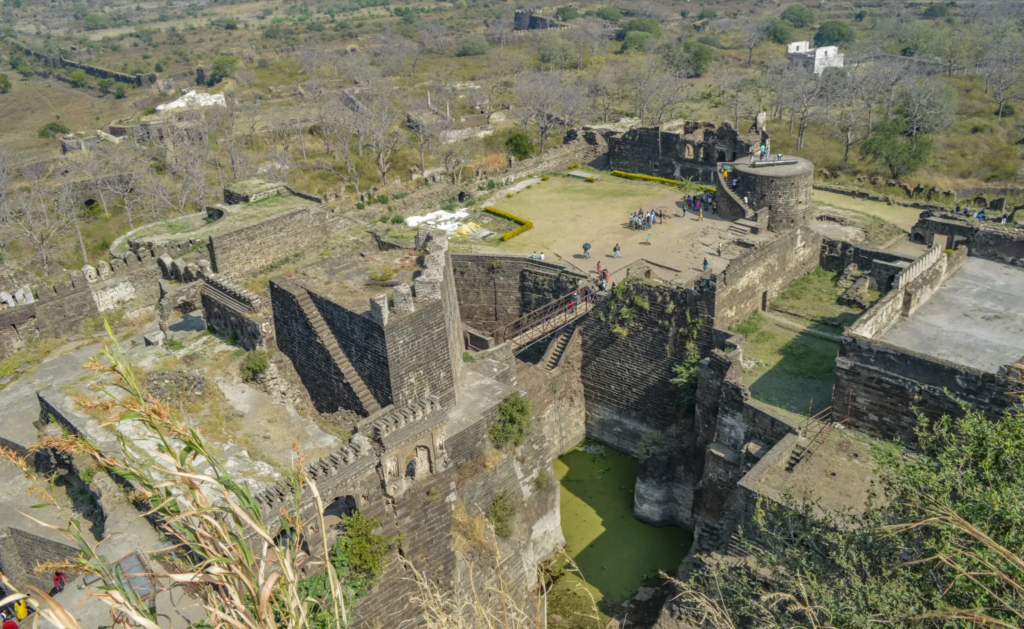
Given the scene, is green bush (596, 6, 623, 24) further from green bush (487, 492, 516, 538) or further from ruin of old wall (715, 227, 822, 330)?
green bush (487, 492, 516, 538)

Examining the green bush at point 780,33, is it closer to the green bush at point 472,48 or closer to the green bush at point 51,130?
the green bush at point 472,48

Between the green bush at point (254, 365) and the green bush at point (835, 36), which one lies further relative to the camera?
the green bush at point (835, 36)

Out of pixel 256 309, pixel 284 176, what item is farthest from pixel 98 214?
pixel 256 309

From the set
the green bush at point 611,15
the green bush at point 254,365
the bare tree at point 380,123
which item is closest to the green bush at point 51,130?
the bare tree at point 380,123

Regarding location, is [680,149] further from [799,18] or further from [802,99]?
[799,18]

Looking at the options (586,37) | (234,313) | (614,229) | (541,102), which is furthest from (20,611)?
(586,37)

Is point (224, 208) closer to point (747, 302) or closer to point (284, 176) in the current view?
point (284, 176)
